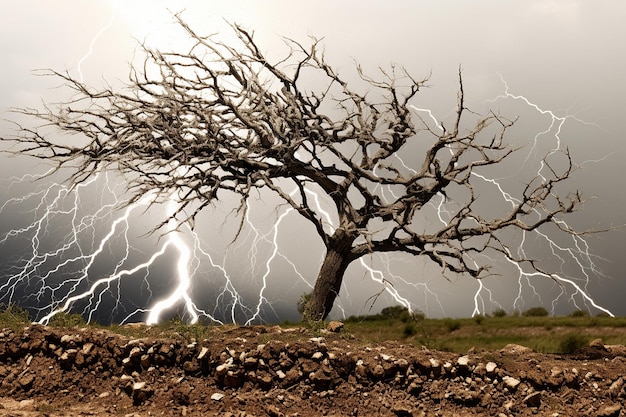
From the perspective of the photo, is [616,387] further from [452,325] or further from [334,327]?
[452,325]

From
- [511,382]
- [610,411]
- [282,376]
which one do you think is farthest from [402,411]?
[610,411]

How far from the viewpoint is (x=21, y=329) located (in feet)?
31.2

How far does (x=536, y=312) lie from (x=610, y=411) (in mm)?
8038

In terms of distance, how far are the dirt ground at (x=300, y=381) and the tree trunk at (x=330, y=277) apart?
13.9 feet

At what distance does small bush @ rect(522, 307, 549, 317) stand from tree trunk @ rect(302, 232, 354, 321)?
17.4 ft

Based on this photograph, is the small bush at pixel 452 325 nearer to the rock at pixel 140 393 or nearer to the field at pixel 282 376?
the field at pixel 282 376

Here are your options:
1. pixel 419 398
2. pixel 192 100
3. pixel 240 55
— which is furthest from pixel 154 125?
pixel 419 398

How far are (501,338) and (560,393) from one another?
419 centimetres

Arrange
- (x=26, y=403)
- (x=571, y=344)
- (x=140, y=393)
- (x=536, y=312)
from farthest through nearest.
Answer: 1. (x=536, y=312)
2. (x=571, y=344)
3. (x=26, y=403)
4. (x=140, y=393)

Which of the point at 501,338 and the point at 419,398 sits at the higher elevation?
the point at 501,338

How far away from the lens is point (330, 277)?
13188mm

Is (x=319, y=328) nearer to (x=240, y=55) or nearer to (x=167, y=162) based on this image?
(x=167, y=162)

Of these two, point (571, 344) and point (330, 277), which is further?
point (330, 277)

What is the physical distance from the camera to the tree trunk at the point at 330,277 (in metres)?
13.1
